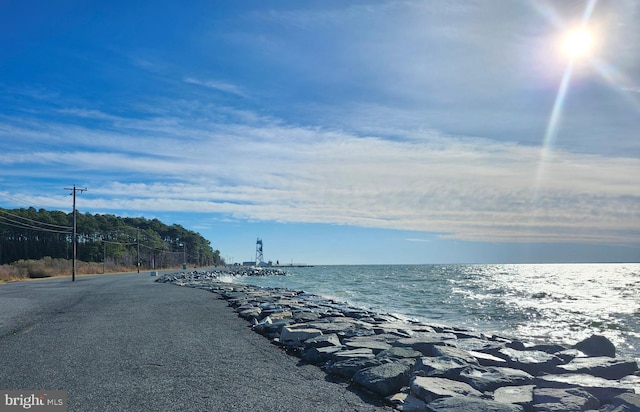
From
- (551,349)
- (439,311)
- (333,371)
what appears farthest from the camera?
(439,311)

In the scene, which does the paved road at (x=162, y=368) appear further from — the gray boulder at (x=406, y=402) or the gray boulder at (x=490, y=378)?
the gray boulder at (x=490, y=378)

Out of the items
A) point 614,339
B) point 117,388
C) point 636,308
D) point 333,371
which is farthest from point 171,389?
point 636,308

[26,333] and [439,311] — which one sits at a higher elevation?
[26,333]

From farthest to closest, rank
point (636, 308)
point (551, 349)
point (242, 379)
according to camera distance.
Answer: point (636, 308)
point (551, 349)
point (242, 379)

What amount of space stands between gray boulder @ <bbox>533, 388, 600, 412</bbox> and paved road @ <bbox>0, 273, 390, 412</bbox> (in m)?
1.77

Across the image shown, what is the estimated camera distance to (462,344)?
959 cm

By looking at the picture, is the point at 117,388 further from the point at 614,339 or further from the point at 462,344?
the point at 614,339

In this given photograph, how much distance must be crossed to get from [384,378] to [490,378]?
139 cm

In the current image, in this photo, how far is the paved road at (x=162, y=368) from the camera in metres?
5.36

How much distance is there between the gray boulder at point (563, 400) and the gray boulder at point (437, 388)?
65 cm

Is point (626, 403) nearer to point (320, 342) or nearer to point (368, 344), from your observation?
point (368, 344)

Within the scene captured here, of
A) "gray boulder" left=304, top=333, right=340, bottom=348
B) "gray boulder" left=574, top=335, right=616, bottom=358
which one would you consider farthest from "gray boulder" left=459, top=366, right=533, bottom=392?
"gray boulder" left=574, top=335, right=616, bottom=358

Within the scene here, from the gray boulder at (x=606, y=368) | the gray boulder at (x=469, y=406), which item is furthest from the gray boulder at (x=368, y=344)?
the gray boulder at (x=469, y=406)

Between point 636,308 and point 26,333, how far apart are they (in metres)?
25.6
